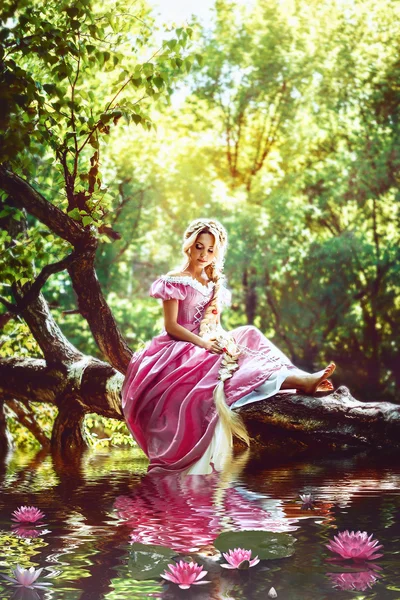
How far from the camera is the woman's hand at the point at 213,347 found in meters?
5.73

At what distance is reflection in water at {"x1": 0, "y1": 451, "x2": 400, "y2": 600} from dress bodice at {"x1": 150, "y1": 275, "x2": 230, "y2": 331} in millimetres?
1081

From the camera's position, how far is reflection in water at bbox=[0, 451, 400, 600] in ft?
7.95

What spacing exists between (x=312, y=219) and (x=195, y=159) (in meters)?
3.36

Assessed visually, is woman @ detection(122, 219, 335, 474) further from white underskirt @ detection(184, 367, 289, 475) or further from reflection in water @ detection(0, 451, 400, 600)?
reflection in water @ detection(0, 451, 400, 600)

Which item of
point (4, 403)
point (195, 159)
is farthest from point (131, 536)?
point (195, 159)

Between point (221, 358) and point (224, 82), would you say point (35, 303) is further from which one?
point (224, 82)

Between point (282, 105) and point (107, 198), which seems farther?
point (282, 105)

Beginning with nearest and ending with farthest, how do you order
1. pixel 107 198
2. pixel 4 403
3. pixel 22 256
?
pixel 22 256, pixel 107 198, pixel 4 403

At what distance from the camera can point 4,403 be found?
9.41m

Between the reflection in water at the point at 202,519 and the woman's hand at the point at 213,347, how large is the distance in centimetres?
80

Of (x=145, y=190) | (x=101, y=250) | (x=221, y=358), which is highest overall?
(x=145, y=190)

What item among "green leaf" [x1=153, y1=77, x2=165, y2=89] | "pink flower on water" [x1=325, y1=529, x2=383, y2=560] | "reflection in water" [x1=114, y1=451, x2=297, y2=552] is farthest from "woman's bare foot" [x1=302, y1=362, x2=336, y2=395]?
"pink flower on water" [x1=325, y1=529, x2=383, y2=560]

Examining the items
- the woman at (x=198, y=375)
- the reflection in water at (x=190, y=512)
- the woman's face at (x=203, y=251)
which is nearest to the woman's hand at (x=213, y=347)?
the woman at (x=198, y=375)

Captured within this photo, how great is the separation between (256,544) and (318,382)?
301 cm
